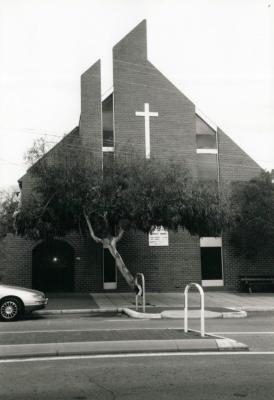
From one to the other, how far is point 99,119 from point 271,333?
49.8 ft

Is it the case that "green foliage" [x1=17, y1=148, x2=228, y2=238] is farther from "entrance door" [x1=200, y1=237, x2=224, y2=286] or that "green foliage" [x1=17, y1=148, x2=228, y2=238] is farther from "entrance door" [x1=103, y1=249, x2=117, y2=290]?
"entrance door" [x1=200, y1=237, x2=224, y2=286]

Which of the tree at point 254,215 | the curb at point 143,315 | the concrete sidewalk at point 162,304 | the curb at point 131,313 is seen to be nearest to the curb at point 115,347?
the curb at point 131,313

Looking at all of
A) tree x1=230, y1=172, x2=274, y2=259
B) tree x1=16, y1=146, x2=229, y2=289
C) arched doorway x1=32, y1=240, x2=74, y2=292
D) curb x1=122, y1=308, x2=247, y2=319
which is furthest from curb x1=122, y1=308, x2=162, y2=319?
arched doorway x1=32, y1=240, x2=74, y2=292

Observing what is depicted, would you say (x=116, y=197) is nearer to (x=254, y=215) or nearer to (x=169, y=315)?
(x=169, y=315)

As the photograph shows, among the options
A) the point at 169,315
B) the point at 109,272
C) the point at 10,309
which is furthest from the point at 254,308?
the point at 109,272

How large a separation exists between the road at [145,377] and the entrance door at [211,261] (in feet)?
50.7

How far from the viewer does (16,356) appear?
8.41 m

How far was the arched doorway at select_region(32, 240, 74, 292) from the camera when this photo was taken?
24.0 meters

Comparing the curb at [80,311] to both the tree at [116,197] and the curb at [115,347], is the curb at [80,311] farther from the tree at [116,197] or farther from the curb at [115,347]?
the curb at [115,347]

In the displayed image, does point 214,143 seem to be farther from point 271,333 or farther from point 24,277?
point 271,333

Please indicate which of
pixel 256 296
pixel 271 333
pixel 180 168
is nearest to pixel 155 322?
pixel 271 333

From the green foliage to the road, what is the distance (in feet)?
28.5

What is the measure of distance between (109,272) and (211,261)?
186 inches

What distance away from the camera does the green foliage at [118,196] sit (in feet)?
57.6
